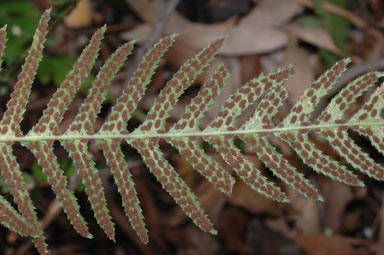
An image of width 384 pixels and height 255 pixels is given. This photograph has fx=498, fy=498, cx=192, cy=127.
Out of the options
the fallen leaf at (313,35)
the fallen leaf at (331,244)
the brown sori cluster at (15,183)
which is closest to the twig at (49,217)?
the brown sori cluster at (15,183)

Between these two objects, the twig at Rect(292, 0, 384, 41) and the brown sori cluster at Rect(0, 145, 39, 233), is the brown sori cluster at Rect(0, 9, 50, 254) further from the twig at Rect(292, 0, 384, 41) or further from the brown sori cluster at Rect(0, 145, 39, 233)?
the twig at Rect(292, 0, 384, 41)

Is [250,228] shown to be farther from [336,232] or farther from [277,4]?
[277,4]

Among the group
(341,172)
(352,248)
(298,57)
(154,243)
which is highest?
(298,57)

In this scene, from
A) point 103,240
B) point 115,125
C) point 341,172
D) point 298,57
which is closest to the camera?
point 341,172

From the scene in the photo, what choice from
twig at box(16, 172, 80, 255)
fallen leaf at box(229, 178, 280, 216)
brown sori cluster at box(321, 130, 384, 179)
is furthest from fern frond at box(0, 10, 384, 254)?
fallen leaf at box(229, 178, 280, 216)

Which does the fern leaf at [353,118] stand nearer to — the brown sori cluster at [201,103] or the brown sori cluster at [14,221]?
the brown sori cluster at [201,103]

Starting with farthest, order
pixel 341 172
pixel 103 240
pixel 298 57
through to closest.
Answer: pixel 298 57 → pixel 103 240 → pixel 341 172

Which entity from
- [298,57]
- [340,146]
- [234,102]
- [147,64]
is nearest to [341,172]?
[340,146]

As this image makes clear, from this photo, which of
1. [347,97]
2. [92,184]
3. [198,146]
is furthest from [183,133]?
[347,97]
